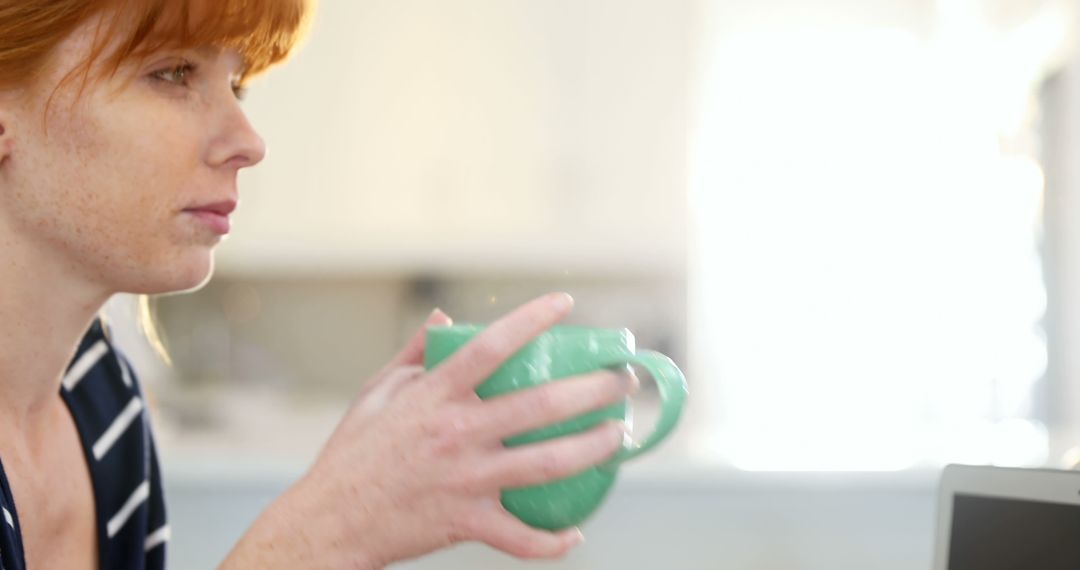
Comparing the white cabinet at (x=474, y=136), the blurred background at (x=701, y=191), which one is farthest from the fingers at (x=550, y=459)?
the white cabinet at (x=474, y=136)

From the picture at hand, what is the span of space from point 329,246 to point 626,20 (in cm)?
129

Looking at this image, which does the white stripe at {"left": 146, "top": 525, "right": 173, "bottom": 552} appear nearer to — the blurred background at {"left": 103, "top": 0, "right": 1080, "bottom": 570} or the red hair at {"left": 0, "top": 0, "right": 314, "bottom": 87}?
the red hair at {"left": 0, "top": 0, "right": 314, "bottom": 87}

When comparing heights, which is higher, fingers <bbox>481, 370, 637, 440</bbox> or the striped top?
fingers <bbox>481, 370, 637, 440</bbox>

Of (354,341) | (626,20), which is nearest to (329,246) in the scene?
(354,341)

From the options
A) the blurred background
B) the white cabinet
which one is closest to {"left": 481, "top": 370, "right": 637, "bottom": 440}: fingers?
the blurred background

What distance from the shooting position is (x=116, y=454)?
3.19 feet

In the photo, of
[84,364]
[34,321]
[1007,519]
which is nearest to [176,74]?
[34,321]

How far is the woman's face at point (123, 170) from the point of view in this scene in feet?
2.37

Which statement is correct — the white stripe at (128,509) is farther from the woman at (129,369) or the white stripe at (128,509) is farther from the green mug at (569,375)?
the green mug at (569,375)

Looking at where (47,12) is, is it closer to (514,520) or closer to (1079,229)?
(514,520)

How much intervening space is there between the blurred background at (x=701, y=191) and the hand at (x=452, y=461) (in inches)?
111

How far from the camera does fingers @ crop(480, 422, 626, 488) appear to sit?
541mm

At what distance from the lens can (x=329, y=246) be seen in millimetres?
3625

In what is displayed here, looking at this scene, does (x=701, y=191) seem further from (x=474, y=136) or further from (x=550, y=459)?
(x=550, y=459)
